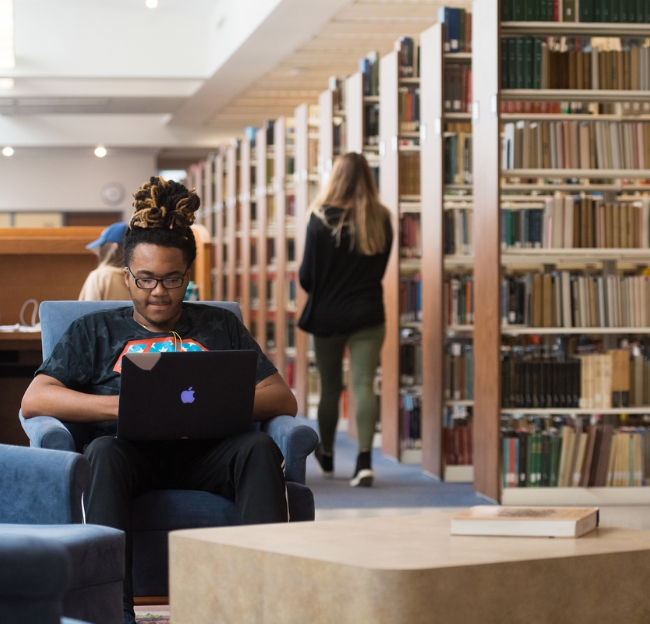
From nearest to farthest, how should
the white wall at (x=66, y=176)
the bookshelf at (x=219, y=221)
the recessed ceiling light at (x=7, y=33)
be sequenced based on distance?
the recessed ceiling light at (x=7, y=33), the bookshelf at (x=219, y=221), the white wall at (x=66, y=176)

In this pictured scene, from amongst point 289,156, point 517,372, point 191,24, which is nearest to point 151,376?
point 517,372

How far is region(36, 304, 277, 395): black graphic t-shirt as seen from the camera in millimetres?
3105

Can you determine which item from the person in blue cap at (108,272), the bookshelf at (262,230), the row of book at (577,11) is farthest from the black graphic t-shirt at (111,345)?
the bookshelf at (262,230)

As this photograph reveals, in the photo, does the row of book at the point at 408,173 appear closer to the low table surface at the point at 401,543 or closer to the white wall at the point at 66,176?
the low table surface at the point at 401,543

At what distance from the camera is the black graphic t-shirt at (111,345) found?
10.2 ft

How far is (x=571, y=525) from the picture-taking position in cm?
224

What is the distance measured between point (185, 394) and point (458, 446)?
130 inches

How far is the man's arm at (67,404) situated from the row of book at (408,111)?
393cm

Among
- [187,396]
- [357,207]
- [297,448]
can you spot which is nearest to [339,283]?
[357,207]

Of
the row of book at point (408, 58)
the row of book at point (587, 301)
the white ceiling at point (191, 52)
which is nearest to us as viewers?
the row of book at point (587, 301)

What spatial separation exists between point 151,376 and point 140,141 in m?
13.5

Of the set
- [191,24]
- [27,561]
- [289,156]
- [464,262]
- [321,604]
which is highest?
[191,24]

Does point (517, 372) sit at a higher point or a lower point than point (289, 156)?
lower

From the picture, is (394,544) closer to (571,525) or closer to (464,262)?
(571,525)
